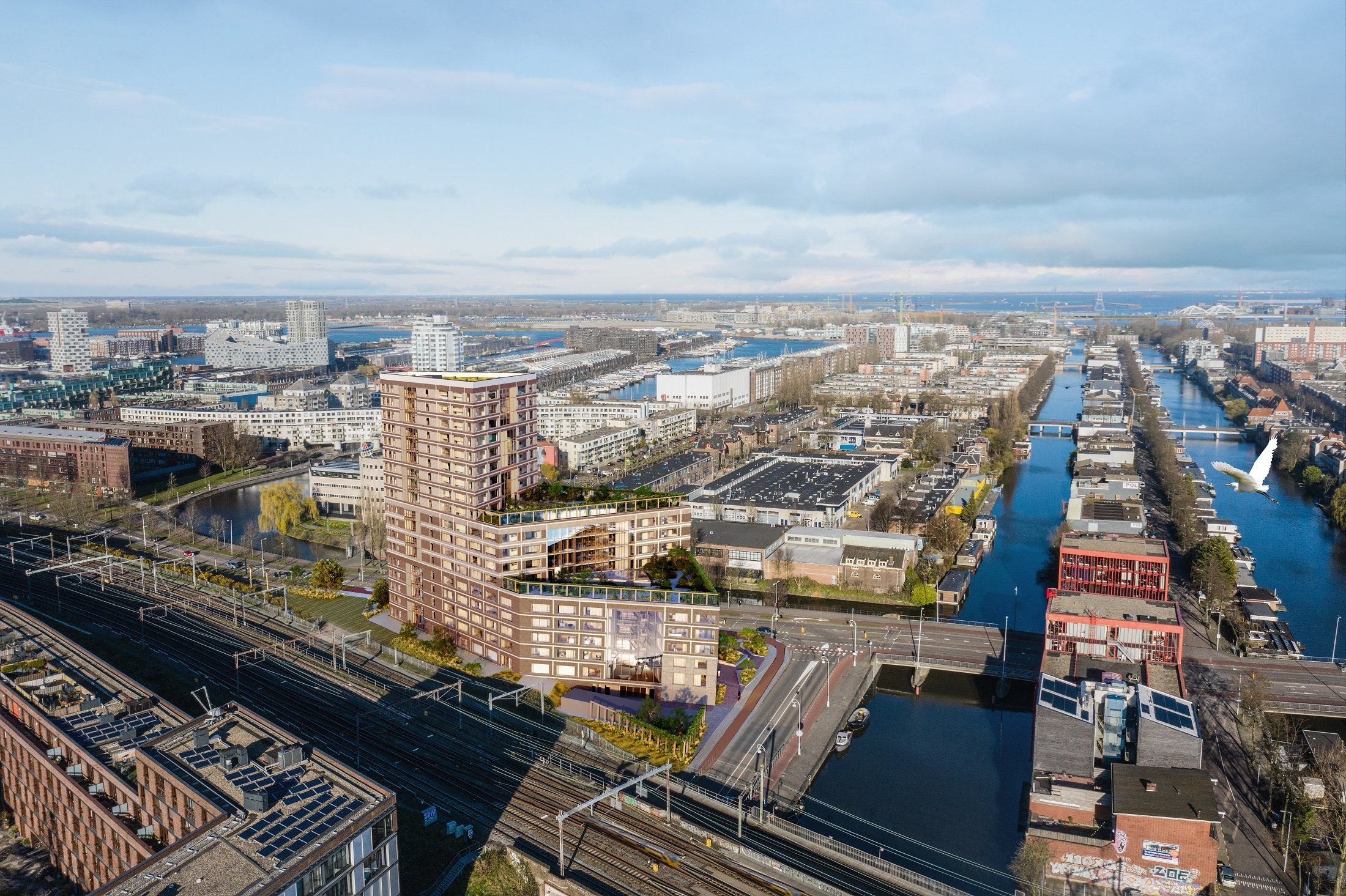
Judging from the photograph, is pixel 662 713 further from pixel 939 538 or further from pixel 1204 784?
pixel 939 538

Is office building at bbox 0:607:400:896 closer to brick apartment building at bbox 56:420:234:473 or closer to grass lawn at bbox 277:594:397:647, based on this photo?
grass lawn at bbox 277:594:397:647

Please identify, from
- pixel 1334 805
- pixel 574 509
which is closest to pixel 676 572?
pixel 574 509

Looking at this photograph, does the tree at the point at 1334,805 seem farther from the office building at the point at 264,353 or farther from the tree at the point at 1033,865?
the office building at the point at 264,353

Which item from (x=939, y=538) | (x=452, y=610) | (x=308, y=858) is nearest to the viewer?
(x=308, y=858)

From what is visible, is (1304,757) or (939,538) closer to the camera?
(1304,757)

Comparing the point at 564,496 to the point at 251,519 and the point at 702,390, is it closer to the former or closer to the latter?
the point at 251,519

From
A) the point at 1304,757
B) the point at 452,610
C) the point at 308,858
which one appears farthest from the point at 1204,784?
the point at 452,610

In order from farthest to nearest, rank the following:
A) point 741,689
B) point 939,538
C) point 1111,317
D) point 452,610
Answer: point 1111,317, point 939,538, point 452,610, point 741,689
